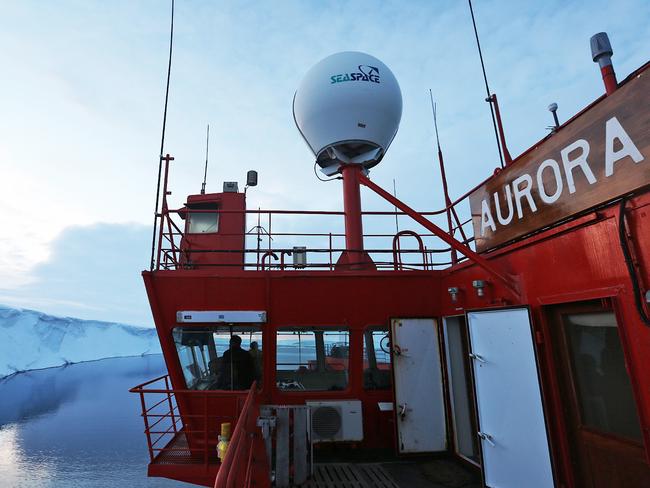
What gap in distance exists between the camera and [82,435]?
33.6 metres

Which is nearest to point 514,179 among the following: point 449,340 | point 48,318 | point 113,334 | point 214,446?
point 449,340

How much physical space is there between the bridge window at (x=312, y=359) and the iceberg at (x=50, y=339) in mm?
77750

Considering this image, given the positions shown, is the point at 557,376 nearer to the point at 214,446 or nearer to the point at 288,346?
the point at 288,346

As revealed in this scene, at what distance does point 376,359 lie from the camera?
7855 mm

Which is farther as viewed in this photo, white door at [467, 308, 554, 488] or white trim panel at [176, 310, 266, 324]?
white trim panel at [176, 310, 266, 324]

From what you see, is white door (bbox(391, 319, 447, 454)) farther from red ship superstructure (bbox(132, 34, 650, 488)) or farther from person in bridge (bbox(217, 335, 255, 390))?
person in bridge (bbox(217, 335, 255, 390))

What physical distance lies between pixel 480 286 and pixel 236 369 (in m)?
5.09

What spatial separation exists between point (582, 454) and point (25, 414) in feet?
187

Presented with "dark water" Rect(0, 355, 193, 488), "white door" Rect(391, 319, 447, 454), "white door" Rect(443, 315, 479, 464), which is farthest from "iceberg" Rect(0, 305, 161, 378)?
"white door" Rect(443, 315, 479, 464)

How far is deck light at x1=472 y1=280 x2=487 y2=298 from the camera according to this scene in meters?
6.03

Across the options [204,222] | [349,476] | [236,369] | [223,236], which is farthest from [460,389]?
[204,222]

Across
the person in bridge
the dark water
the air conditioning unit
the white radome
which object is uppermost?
the white radome

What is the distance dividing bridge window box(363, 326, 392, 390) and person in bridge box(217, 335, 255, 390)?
244cm

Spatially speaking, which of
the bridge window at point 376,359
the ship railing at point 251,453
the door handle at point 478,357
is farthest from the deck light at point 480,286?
the ship railing at point 251,453
